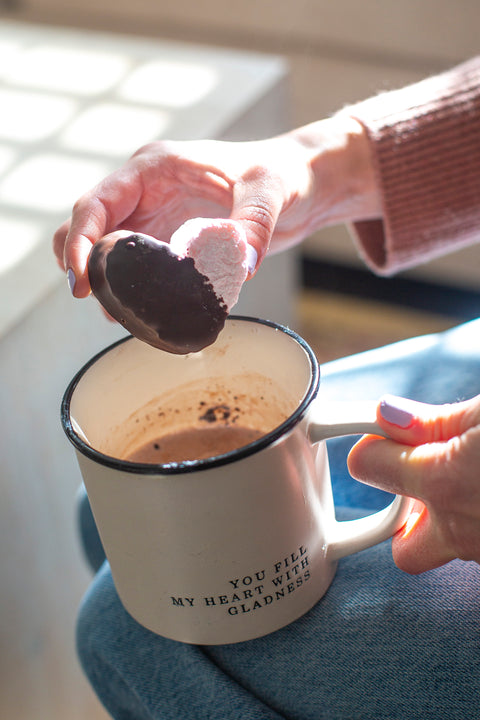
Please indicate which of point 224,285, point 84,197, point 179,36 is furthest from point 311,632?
point 179,36

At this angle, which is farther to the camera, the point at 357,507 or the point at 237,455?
the point at 357,507

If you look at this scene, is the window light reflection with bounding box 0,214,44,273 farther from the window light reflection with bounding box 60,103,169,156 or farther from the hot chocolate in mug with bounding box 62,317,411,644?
the hot chocolate in mug with bounding box 62,317,411,644

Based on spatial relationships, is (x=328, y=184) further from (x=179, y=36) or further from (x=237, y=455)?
(x=179, y=36)

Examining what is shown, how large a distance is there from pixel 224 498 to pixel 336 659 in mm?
151

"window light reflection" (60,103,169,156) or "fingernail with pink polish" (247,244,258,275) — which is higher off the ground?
"fingernail with pink polish" (247,244,258,275)

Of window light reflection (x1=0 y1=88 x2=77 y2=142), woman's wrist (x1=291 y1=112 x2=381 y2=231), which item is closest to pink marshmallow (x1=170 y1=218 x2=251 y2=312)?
woman's wrist (x1=291 y1=112 x2=381 y2=231)

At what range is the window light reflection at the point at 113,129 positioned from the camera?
38.9 inches

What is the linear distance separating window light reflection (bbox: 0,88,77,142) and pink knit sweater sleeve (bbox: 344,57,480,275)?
488 millimetres

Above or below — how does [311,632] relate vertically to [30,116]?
below

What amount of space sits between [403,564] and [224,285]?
196 millimetres

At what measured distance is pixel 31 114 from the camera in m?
1.07

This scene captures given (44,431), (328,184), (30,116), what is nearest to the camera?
(328,184)

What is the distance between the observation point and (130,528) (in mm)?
416

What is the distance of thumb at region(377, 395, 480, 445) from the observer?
0.42m
